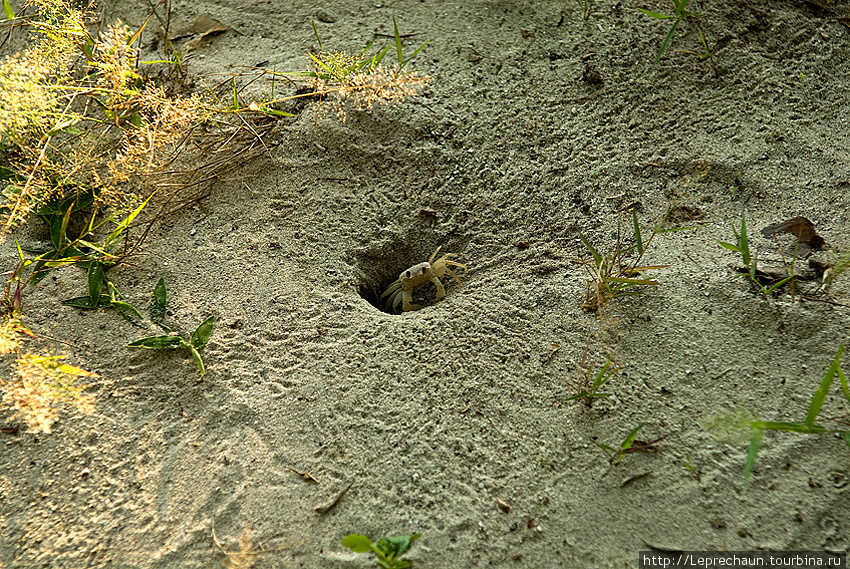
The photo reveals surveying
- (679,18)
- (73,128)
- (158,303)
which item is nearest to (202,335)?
(158,303)

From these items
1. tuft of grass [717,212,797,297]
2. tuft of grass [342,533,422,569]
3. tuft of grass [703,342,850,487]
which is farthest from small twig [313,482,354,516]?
tuft of grass [717,212,797,297]

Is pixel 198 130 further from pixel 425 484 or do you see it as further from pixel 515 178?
pixel 425 484

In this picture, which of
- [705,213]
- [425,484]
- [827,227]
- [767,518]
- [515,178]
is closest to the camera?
[767,518]

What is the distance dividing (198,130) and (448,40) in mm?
1154

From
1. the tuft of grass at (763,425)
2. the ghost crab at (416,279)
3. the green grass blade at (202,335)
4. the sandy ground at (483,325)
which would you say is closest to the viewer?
the tuft of grass at (763,425)

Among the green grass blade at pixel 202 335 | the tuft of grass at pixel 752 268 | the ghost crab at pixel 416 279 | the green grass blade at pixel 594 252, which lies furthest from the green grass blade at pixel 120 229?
the tuft of grass at pixel 752 268

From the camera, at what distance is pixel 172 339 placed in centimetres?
181

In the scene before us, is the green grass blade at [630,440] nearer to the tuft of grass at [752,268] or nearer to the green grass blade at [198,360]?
the tuft of grass at [752,268]

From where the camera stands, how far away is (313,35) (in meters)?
2.67

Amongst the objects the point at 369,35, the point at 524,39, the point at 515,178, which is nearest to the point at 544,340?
the point at 515,178

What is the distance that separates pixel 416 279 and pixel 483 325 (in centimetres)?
40

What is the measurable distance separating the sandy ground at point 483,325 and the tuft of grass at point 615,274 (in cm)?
5

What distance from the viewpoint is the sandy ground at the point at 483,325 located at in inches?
57.8

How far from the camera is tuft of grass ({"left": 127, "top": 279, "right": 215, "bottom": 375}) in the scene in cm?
179
